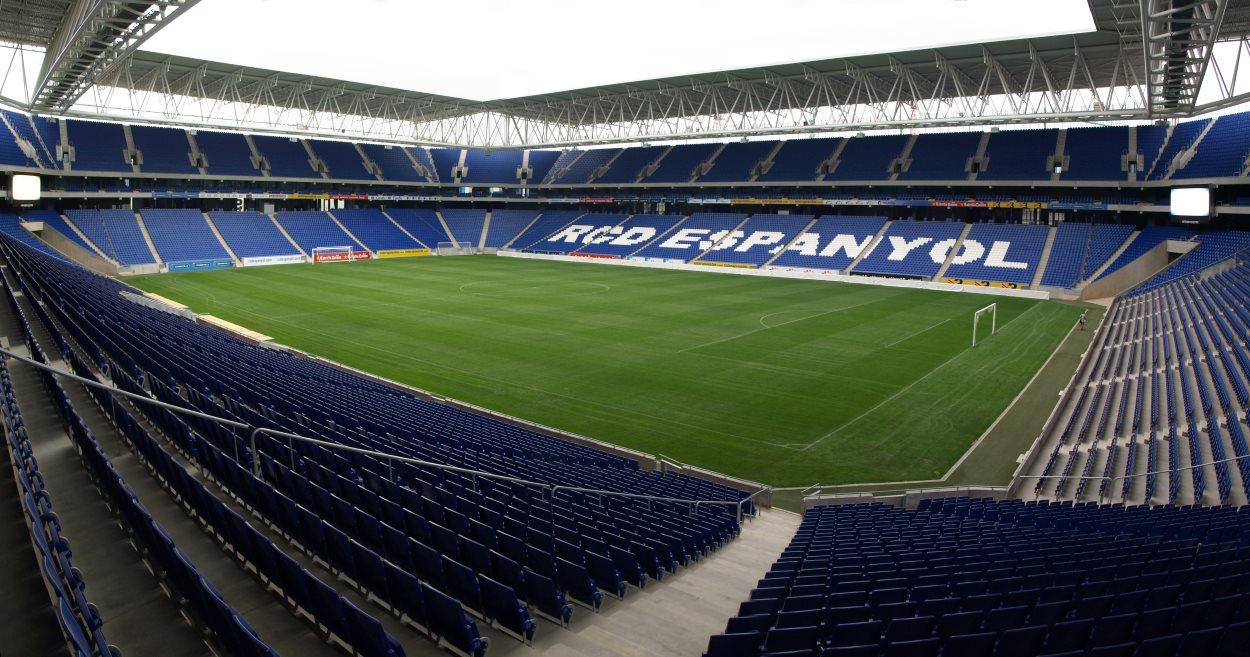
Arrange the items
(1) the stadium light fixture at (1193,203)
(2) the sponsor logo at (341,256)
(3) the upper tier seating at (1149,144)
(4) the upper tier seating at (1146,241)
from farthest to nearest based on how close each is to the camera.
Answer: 1. (2) the sponsor logo at (341,256)
2. (3) the upper tier seating at (1149,144)
3. (4) the upper tier seating at (1146,241)
4. (1) the stadium light fixture at (1193,203)

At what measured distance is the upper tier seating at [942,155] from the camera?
56500 mm

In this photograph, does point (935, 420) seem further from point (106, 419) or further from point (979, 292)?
point (979, 292)

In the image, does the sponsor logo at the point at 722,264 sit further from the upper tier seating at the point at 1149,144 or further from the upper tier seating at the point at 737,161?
the upper tier seating at the point at 1149,144

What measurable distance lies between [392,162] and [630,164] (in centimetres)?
2492

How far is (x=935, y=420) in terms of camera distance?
2002cm

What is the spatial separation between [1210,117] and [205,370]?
195 ft

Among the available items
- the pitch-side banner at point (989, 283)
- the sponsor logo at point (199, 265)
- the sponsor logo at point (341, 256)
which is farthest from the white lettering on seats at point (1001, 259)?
the sponsor logo at point (199, 265)

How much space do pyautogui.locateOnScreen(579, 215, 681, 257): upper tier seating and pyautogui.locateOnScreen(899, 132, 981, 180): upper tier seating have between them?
21.4 m

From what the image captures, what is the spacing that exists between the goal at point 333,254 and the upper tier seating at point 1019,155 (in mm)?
50917

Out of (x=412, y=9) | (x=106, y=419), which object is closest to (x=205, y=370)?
(x=106, y=419)

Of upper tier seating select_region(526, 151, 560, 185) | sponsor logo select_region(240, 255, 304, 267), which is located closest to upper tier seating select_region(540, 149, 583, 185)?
upper tier seating select_region(526, 151, 560, 185)

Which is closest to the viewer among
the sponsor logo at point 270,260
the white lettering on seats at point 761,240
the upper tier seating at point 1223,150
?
the upper tier seating at point 1223,150

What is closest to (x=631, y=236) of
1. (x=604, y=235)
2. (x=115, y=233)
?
(x=604, y=235)

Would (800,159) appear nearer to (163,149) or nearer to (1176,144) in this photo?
(1176,144)
